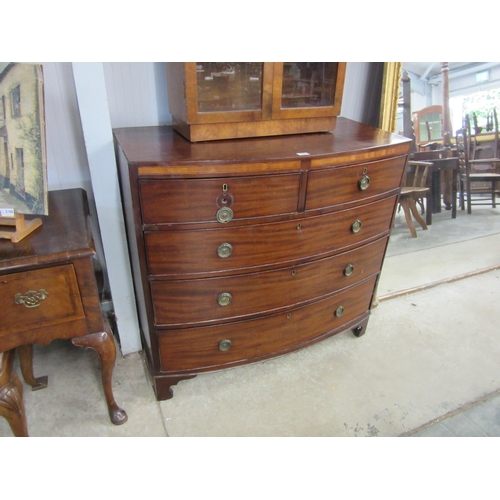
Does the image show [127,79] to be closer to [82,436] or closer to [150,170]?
[150,170]

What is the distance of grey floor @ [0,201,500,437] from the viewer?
4.77 ft

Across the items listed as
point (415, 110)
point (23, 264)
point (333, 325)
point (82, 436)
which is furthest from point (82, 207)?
point (415, 110)

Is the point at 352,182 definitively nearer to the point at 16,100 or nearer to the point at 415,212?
the point at 16,100

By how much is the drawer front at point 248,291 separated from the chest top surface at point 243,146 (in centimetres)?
43

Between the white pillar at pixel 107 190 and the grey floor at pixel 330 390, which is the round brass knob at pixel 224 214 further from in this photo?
the grey floor at pixel 330 390

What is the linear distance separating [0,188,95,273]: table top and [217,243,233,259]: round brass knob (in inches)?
15.7

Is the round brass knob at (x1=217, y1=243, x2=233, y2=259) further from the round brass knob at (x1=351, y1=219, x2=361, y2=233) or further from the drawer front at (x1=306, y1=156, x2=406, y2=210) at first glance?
the round brass knob at (x1=351, y1=219, x2=361, y2=233)

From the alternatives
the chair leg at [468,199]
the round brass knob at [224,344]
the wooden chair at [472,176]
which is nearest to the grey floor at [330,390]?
the round brass knob at [224,344]

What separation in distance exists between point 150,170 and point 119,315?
922 millimetres

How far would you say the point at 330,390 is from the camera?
1.64 m

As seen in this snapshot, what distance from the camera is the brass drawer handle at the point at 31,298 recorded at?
3.45 feet

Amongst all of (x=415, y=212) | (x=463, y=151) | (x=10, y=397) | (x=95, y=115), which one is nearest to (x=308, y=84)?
(x=95, y=115)

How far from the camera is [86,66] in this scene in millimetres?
1262

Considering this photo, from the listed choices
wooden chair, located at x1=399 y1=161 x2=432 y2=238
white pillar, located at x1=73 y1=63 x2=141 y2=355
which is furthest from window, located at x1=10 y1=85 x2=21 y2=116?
wooden chair, located at x1=399 y1=161 x2=432 y2=238
